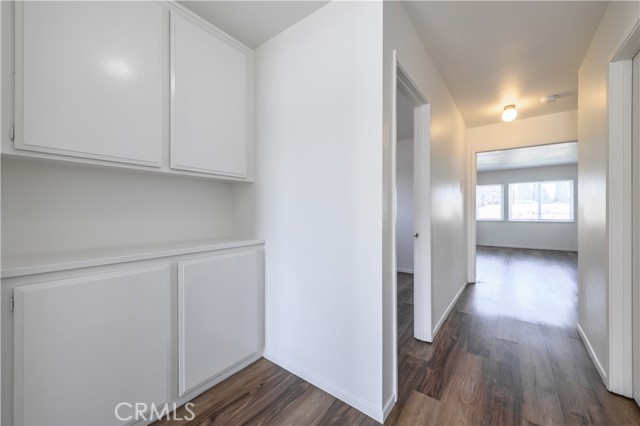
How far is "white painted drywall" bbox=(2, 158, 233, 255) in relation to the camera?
123 cm

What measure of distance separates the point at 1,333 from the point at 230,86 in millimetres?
1737

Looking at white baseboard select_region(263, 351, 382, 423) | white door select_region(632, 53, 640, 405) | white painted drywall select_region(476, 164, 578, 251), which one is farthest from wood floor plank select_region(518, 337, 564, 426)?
white painted drywall select_region(476, 164, 578, 251)

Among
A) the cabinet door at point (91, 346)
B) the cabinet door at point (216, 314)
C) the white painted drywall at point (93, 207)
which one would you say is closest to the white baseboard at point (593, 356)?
the cabinet door at point (216, 314)

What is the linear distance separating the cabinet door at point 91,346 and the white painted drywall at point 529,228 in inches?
364

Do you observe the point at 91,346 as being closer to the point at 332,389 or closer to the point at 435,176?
the point at 332,389

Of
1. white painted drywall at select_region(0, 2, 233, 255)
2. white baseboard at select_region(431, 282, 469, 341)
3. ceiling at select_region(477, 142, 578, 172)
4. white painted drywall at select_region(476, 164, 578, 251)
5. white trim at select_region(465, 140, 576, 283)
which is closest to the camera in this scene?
white painted drywall at select_region(0, 2, 233, 255)

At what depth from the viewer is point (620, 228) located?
1.51 meters

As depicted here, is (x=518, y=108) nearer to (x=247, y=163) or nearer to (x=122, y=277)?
(x=247, y=163)

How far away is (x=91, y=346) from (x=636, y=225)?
2.97m

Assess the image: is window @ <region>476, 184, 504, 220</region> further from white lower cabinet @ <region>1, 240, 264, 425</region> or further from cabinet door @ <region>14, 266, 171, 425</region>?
cabinet door @ <region>14, 266, 171, 425</region>

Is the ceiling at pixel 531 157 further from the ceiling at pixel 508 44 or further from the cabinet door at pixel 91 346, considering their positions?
the cabinet door at pixel 91 346

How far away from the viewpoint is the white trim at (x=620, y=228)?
4.88 feet

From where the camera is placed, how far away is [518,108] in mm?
3172

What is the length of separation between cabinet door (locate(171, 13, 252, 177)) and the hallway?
1.94 m
